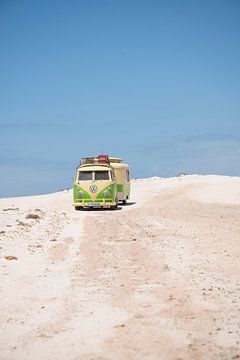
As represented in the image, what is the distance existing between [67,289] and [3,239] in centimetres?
711

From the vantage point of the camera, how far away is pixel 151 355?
527 cm

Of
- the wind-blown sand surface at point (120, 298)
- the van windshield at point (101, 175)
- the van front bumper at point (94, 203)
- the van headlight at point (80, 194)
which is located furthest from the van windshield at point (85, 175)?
the wind-blown sand surface at point (120, 298)

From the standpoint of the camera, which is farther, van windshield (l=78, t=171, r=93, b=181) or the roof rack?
the roof rack

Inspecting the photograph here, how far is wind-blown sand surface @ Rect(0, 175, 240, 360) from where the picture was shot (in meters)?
5.56

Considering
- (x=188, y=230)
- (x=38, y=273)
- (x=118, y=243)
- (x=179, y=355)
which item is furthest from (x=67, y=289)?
(x=188, y=230)

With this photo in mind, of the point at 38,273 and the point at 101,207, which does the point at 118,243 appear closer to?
the point at 38,273

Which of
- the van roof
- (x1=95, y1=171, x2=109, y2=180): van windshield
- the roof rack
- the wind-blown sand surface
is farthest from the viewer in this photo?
the roof rack

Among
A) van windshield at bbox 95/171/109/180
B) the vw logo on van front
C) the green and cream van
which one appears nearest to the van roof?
the green and cream van

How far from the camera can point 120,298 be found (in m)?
7.54

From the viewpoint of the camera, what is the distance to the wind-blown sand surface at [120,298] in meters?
5.56

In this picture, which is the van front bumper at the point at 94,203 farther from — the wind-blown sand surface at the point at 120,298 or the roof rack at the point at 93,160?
the wind-blown sand surface at the point at 120,298

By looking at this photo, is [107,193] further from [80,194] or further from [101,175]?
[80,194]

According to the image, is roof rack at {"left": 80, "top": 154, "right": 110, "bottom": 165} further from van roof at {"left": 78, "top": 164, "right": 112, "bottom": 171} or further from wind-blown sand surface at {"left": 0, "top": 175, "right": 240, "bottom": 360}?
wind-blown sand surface at {"left": 0, "top": 175, "right": 240, "bottom": 360}

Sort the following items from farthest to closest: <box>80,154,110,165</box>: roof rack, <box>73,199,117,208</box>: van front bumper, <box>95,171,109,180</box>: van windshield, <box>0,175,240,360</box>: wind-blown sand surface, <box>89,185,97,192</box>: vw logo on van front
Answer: <box>80,154,110,165</box>: roof rack
<box>95,171,109,180</box>: van windshield
<box>73,199,117,208</box>: van front bumper
<box>89,185,97,192</box>: vw logo on van front
<box>0,175,240,360</box>: wind-blown sand surface
